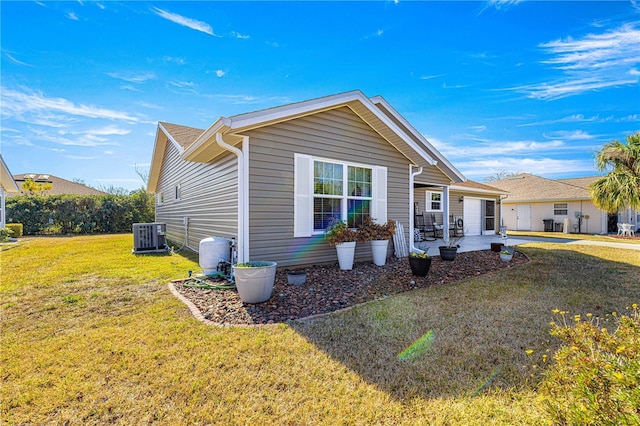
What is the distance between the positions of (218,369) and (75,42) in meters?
10.6

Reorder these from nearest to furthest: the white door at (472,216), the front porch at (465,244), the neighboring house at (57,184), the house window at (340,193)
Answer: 1. the house window at (340,193)
2. the front porch at (465,244)
3. the white door at (472,216)
4. the neighboring house at (57,184)

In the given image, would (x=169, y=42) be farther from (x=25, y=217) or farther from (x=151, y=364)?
(x=25, y=217)

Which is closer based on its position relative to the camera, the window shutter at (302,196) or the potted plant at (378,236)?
the window shutter at (302,196)

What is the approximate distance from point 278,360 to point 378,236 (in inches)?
180

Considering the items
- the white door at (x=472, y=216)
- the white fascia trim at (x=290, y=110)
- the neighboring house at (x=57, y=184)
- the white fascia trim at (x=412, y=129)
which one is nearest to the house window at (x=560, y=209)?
the white door at (x=472, y=216)

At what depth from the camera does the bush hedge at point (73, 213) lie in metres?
16.2

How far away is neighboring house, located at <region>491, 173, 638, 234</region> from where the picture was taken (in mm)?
18469

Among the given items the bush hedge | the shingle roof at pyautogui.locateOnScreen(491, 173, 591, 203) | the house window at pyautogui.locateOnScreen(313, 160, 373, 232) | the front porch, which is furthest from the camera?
the shingle roof at pyautogui.locateOnScreen(491, 173, 591, 203)

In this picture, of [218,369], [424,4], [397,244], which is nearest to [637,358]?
[218,369]

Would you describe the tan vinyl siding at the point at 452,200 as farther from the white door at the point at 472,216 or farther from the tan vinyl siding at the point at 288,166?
the tan vinyl siding at the point at 288,166

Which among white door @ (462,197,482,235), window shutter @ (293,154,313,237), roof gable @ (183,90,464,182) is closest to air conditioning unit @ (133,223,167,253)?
roof gable @ (183,90,464,182)

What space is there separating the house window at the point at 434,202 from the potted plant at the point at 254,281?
11157 mm

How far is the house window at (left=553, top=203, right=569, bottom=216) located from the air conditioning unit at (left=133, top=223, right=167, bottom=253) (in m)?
24.0

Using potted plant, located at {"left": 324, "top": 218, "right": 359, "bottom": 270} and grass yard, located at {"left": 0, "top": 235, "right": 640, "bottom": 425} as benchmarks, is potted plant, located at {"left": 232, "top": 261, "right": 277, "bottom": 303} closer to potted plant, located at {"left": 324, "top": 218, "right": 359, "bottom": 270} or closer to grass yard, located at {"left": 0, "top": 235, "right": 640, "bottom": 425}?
grass yard, located at {"left": 0, "top": 235, "right": 640, "bottom": 425}
